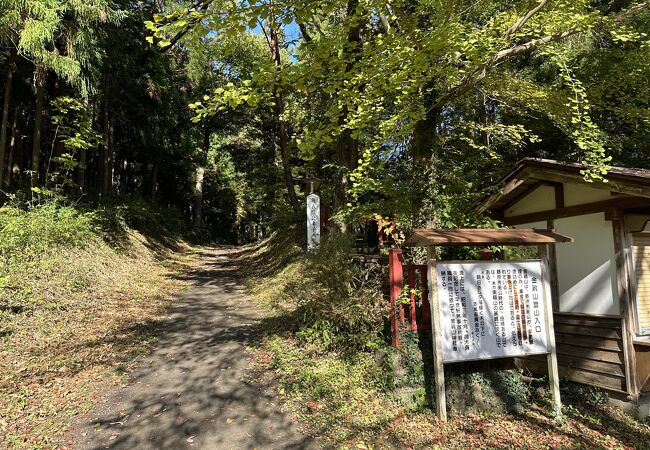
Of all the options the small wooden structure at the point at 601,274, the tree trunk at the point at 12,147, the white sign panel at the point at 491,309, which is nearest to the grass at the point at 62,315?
the tree trunk at the point at 12,147

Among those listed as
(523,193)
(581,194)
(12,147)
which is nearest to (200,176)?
(12,147)

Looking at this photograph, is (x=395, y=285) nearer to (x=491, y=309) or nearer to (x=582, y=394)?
(x=491, y=309)

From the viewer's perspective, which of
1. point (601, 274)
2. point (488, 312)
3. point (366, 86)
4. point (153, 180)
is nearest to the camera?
point (488, 312)

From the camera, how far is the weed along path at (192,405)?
411 centimetres

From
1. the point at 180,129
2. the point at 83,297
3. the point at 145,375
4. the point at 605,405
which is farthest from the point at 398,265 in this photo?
the point at 180,129

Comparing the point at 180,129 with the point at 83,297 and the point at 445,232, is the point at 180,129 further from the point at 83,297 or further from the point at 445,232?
the point at 445,232

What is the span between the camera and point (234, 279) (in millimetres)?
13297

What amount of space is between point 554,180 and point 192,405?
6622 mm

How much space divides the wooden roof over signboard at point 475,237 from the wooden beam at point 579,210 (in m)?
1.41

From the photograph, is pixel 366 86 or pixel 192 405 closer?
pixel 192 405

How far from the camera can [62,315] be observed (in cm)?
701

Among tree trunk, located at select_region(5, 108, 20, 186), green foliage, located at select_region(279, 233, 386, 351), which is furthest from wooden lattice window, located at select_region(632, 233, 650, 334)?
tree trunk, located at select_region(5, 108, 20, 186)

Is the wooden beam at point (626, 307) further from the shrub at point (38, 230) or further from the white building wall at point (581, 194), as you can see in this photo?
the shrub at point (38, 230)

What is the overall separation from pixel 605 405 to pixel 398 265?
13.8 ft
